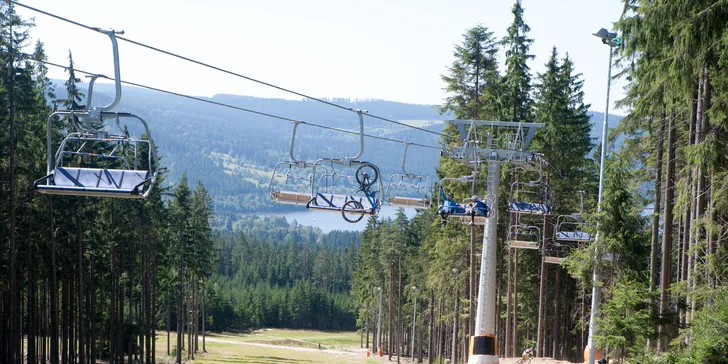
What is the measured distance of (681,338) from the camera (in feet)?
66.0

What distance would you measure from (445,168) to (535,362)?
11990mm

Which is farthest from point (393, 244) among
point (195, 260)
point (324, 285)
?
point (324, 285)

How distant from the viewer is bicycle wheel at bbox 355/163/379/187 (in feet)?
70.8

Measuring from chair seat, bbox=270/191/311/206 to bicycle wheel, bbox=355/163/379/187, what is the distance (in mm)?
1569

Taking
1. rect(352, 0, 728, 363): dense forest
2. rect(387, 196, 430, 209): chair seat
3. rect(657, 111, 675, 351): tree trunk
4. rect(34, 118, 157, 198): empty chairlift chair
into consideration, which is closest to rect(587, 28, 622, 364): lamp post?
rect(352, 0, 728, 363): dense forest

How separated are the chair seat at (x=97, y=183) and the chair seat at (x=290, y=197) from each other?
22.4 ft

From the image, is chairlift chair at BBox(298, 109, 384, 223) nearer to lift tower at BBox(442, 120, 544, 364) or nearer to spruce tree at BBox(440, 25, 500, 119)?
lift tower at BBox(442, 120, 544, 364)

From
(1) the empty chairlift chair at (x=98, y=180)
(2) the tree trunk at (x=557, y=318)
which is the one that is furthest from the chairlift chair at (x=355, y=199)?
(2) the tree trunk at (x=557, y=318)

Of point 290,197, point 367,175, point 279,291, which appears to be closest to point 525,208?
point 367,175

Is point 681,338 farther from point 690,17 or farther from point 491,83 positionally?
point 491,83

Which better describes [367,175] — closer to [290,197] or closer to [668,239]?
[290,197]

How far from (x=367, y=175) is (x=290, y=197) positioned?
2342mm

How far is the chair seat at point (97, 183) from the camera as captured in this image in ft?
51.2

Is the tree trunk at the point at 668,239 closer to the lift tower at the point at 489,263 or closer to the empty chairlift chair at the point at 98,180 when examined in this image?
the lift tower at the point at 489,263
